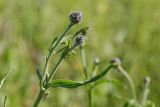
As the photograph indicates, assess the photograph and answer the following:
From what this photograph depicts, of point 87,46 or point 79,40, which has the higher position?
point 87,46

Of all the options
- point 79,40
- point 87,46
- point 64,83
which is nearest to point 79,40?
point 79,40

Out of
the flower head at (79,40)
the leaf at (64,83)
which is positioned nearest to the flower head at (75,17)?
the flower head at (79,40)

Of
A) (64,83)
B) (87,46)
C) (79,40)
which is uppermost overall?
(87,46)

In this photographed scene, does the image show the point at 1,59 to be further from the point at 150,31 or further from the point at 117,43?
the point at 150,31

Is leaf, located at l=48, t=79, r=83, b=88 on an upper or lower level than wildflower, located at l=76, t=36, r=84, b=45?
lower

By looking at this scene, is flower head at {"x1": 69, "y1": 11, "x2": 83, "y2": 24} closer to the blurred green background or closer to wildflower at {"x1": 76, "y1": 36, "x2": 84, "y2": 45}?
wildflower at {"x1": 76, "y1": 36, "x2": 84, "y2": 45}

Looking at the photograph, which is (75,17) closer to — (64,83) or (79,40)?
(79,40)

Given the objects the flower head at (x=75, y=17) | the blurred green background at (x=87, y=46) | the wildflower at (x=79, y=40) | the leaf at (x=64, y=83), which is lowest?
the leaf at (x=64, y=83)

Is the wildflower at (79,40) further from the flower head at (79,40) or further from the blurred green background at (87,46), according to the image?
the blurred green background at (87,46)

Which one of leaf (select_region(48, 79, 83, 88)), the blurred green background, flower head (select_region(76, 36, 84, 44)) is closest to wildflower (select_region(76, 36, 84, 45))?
flower head (select_region(76, 36, 84, 44))
